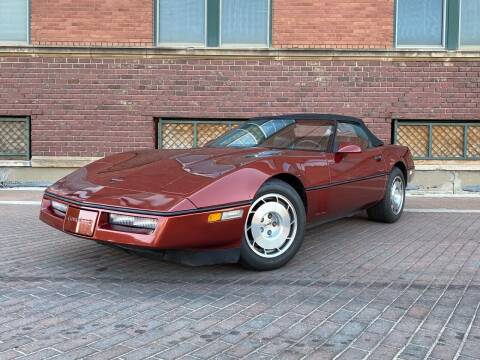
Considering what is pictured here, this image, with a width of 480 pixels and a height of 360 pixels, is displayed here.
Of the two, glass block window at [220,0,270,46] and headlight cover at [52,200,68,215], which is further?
glass block window at [220,0,270,46]

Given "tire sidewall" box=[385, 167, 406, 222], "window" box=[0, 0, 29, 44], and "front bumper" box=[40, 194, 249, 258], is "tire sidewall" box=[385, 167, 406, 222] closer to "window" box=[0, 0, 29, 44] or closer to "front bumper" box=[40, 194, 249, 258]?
"front bumper" box=[40, 194, 249, 258]

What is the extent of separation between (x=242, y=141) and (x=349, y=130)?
129 cm

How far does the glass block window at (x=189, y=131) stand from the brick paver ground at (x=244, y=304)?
17.6 ft

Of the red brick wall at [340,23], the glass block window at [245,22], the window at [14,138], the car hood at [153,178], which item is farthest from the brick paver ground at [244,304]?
the glass block window at [245,22]

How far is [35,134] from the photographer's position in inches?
402

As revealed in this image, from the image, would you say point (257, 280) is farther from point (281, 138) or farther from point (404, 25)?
point (404, 25)

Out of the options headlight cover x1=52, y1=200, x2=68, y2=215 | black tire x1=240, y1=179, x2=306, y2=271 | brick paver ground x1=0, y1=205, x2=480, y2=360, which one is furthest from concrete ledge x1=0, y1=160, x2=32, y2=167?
black tire x1=240, y1=179, x2=306, y2=271

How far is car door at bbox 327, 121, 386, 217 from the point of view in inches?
192

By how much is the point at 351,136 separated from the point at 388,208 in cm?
120

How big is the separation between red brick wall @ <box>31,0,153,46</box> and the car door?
6.04m

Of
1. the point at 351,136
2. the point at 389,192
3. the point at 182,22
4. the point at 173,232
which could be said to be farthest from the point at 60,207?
the point at 182,22

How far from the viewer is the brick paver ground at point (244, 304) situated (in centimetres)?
275

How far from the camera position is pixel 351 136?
A: 18.3 ft

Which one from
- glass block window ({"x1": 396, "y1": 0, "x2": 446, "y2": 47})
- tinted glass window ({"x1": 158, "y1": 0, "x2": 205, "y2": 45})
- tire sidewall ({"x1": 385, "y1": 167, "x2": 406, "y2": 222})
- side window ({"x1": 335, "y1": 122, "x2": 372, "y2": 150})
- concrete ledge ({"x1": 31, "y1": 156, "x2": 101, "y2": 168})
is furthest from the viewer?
tinted glass window ({"x1": 158, "y1": 0, "x2": 205, "y2": 45})
